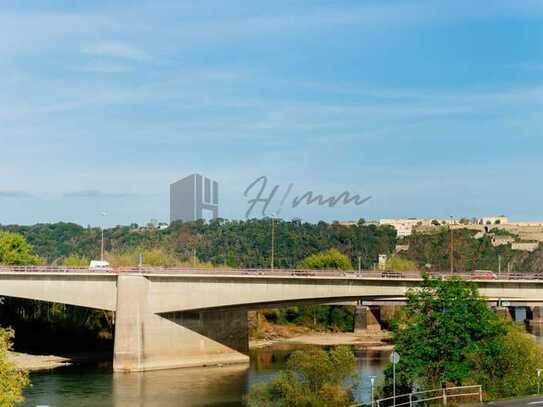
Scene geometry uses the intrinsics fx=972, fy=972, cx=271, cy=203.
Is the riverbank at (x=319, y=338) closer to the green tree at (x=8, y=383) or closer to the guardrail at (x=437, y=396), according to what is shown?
the guardrail at (x=437, y=396)

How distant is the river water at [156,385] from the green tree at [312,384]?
2.48 metres

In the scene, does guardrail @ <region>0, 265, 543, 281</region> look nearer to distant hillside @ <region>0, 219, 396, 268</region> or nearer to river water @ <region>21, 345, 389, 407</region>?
river water @ <region>21, 345, 389, 407</region>

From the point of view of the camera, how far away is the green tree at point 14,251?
98.5m

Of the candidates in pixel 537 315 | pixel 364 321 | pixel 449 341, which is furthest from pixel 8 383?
pixel 537 315

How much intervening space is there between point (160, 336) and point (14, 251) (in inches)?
1142

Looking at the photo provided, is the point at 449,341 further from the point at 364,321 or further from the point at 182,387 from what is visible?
the point at 364,321

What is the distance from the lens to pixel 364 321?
113375 mm

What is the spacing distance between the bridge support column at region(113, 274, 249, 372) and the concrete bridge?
0.25 feet

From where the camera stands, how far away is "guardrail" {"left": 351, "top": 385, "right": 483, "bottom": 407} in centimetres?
4262

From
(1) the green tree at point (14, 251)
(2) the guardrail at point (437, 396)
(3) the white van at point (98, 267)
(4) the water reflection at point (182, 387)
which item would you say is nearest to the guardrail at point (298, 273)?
(3) the white van at point (98, 267)

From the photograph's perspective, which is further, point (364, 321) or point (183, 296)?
point (364, 321)

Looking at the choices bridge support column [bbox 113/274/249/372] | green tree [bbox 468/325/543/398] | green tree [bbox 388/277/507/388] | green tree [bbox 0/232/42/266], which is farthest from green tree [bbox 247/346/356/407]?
green tree [bbox 0/232/42/266]

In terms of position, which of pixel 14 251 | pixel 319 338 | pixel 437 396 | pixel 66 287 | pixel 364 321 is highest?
pixel 14 251

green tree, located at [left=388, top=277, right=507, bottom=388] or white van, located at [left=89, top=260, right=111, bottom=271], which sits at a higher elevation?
white van, located at [left=89, top=260, right=111, bottom=271]
